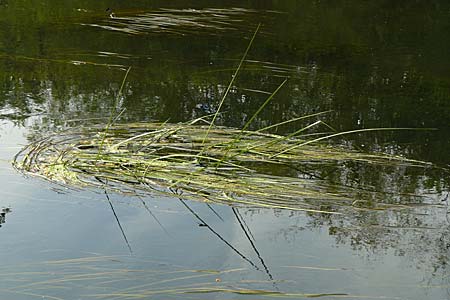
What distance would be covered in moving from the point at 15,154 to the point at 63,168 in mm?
385

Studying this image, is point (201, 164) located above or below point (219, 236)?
above

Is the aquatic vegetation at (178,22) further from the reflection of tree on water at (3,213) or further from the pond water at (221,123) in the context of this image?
the reflection of tree on water at (3,213)

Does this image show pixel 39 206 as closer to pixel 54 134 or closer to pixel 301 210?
pixel 54 134

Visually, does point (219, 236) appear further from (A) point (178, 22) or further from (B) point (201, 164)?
(A) point (178, 22)

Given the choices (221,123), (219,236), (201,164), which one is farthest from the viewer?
(221,123)

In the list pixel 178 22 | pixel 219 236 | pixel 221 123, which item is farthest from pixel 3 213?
pixel 178 22

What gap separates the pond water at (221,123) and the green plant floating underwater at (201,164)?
83 millimetres

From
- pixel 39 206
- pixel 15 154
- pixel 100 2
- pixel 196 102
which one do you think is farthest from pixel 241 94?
pixel 100 2

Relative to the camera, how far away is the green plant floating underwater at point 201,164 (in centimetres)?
335

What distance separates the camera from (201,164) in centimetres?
360

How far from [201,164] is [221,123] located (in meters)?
0.89

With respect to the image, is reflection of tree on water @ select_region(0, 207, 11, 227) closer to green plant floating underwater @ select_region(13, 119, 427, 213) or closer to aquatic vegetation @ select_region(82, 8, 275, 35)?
green plant floating underwater @ select_region(13, 119, 427, 213)

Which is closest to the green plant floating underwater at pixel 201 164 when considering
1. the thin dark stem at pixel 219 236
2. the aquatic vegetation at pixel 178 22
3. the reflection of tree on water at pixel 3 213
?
the thin dark stem at pixel 219 236

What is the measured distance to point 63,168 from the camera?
3.49m
